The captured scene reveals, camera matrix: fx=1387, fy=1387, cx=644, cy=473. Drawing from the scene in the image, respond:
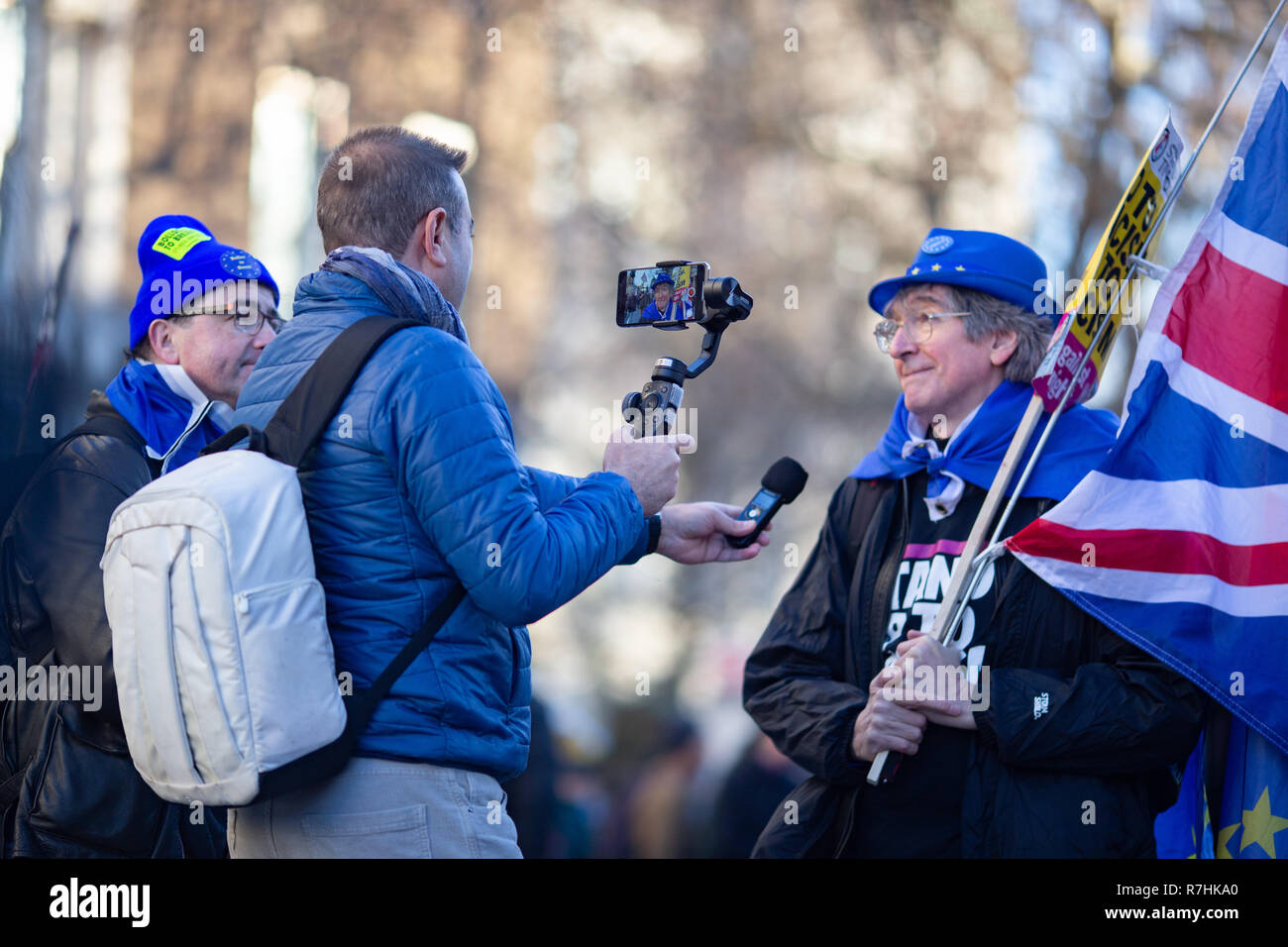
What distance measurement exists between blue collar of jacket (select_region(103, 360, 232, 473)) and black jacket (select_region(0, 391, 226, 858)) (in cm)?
13

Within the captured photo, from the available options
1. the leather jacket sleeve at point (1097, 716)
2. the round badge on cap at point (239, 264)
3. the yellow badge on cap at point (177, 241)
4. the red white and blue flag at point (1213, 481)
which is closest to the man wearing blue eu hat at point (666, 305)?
the red white and blue flag at point (1213, 481)

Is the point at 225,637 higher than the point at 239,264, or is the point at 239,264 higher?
the point at 239,264

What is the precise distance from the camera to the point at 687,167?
12359mm

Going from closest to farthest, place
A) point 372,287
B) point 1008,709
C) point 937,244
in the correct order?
point 372,287
point 1008,709
point 937,244

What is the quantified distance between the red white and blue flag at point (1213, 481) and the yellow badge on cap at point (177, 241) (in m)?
2.35

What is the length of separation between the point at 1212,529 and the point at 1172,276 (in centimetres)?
65

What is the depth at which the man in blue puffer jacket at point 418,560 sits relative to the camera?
245cm

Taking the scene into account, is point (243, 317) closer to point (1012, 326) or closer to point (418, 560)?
point (418, 560)

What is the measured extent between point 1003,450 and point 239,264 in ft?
6.99

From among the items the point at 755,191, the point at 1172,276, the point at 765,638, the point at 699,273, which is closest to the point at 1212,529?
the point at 1172,276

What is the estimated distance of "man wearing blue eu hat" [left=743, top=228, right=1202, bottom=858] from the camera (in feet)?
10.3

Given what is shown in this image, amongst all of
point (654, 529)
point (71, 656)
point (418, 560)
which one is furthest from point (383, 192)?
point (71, 656)

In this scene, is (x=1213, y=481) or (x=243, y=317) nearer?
(x=1213, y=481)
